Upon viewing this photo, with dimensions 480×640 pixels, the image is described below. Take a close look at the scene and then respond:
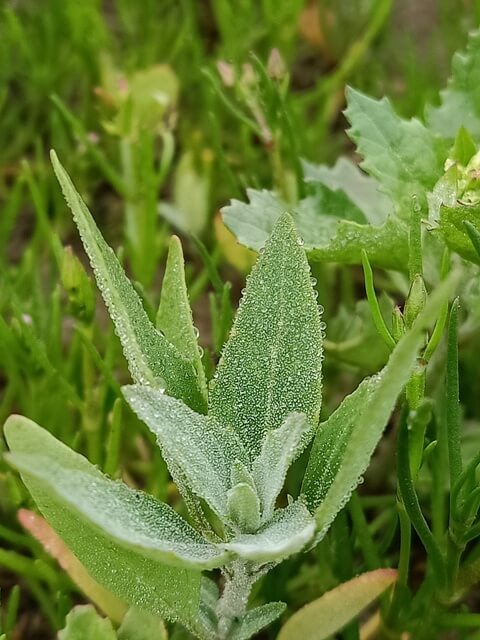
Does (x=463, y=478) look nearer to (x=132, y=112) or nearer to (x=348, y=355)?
(x=348, y=355)

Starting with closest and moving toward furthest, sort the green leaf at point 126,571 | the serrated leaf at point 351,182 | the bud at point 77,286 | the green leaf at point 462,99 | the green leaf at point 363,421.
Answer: the green leaf at point 363,421
the green leaf at point 126,571
the bud at point 77,286
the green leaf at point 462,99
the serrated leaf at point 351,182

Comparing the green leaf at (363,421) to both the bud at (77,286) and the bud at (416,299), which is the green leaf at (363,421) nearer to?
the bud at (416,299)

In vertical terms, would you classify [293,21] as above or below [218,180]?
above

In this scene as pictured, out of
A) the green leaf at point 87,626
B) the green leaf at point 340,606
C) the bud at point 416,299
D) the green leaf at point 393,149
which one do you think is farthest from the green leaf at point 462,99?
the green leaf at point 87,626

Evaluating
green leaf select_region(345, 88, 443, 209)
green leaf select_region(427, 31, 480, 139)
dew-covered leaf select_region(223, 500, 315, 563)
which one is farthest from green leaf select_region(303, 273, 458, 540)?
green leaf select_region(427, 31, 480, 139)

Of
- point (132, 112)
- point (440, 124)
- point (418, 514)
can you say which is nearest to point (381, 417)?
point (418, 514)
